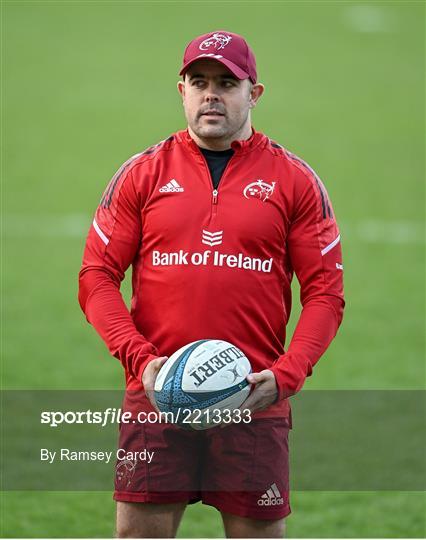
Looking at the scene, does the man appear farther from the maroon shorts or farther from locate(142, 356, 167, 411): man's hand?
locate(142, 356, 167, 411): man's hand

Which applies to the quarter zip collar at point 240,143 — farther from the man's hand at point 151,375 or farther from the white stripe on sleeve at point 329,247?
the man's hand at point 151,375

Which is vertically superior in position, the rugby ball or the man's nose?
the man's nose

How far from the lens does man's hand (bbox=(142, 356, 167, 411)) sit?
5152mm

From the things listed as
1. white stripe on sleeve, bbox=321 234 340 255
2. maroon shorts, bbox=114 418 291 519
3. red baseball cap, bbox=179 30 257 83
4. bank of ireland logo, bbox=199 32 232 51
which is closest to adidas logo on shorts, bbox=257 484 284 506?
maroon shorts, bbox=114 418 291 519

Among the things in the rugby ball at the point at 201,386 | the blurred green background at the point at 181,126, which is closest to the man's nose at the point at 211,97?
the rugby ball at the point at 201,386

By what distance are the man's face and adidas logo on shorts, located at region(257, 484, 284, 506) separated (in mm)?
1587

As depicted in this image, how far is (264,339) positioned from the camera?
5434 millimetres

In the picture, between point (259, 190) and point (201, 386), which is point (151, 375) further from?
point (259, 190)

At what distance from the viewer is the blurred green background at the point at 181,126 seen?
841cm

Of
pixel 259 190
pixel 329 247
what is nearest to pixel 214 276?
pixel 259 190

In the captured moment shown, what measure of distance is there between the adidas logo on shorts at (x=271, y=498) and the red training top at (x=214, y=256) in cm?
34

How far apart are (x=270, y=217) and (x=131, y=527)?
59.1 inches

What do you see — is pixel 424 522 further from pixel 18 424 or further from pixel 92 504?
pixel 18 424

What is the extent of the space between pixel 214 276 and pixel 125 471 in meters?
0.96
